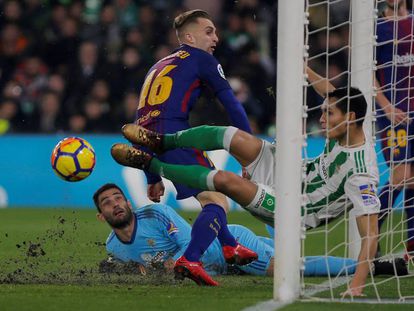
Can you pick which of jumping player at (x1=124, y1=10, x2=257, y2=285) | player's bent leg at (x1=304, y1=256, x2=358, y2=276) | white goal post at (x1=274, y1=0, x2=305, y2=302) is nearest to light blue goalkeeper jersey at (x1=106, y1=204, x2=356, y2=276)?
jumping player at (x1=124, y1=10, x2=257, y2=285)

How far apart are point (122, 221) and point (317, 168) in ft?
4.73

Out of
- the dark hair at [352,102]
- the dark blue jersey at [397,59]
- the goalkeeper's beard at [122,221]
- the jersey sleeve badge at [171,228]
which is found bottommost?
the jersey sleeve badge at [171,228]

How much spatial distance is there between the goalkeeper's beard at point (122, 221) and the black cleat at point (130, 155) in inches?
23.2

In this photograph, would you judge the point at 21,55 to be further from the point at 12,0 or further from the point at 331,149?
the point at 331,149

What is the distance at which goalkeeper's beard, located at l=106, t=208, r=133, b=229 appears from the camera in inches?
283

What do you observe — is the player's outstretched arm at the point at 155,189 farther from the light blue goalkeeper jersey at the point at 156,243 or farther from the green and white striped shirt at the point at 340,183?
the green and white striped shirt at the point at 340,183

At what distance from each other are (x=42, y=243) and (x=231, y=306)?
452 cm

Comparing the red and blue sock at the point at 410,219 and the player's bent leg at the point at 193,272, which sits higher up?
the red and blue sock at the point at 410,219

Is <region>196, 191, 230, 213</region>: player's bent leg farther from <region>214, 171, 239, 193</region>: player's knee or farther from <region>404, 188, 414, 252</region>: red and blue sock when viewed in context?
<region>404, 188, 414, 252</region>: red and blue sock

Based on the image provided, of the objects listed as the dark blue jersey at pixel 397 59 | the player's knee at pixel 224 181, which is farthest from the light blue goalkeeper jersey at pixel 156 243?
the dark blue jersey at pixel 397 59

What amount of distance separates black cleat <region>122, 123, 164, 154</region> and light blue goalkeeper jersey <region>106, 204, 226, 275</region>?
2.55ft

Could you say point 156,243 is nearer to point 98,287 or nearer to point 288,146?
point 98,287

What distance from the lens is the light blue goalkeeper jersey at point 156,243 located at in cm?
729

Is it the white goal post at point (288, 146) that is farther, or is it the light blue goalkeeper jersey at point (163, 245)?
the light blue goalkeeper jersey at point (163, 245)
